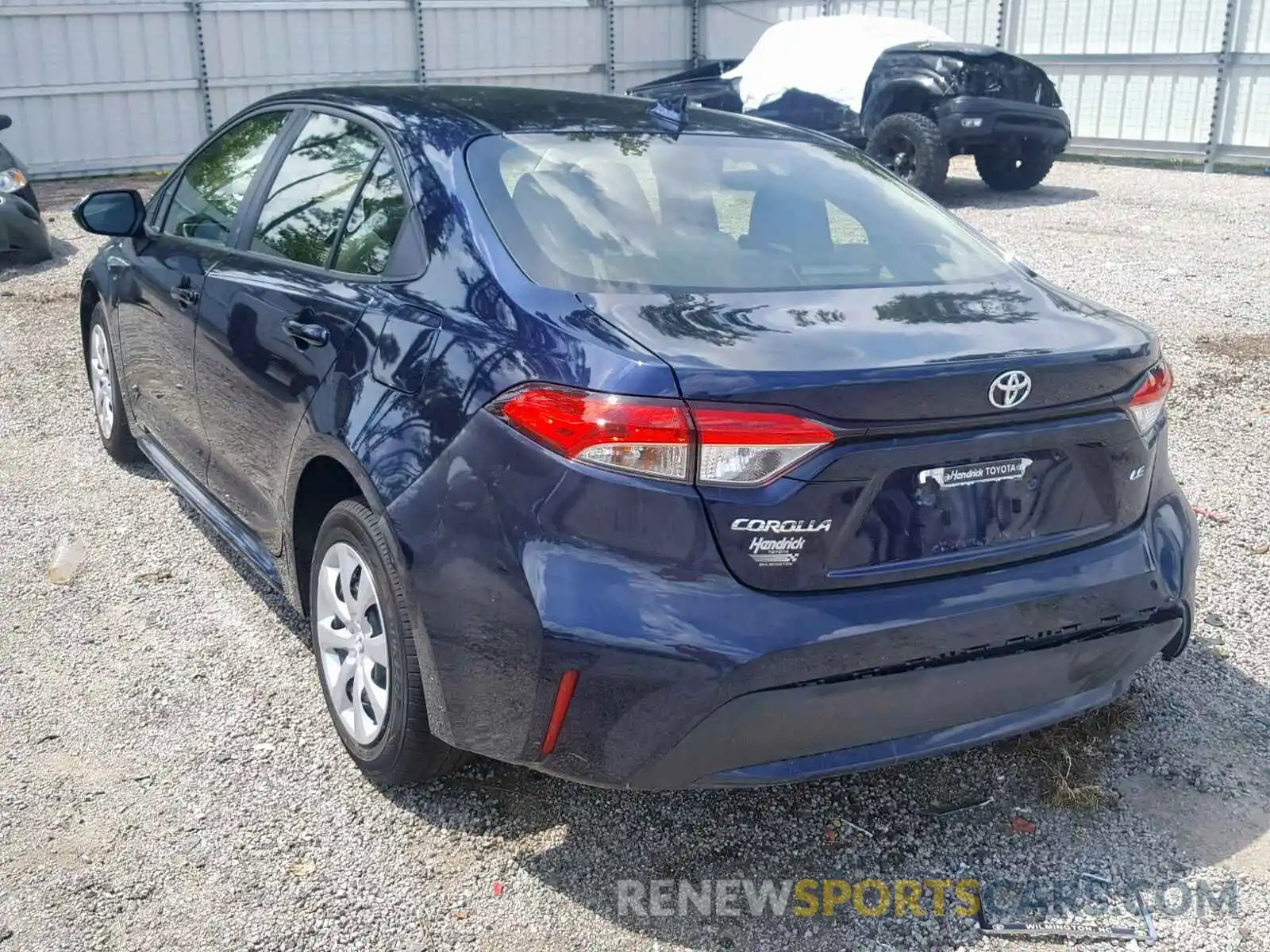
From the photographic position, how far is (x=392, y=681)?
287cm

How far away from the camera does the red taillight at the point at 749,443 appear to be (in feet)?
7.72

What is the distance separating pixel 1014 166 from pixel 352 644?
11.5 meters

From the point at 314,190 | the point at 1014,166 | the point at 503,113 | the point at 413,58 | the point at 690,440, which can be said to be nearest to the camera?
the point at 690,440

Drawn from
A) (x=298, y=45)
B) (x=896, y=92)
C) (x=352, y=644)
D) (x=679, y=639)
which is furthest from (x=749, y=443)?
(x=298, y=45)

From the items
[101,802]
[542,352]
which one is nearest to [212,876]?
[101,802]

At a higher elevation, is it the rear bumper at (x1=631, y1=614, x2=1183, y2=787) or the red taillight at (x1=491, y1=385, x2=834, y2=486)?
the red taillight at (x1=491, y1=385, x2=834, y2=486)

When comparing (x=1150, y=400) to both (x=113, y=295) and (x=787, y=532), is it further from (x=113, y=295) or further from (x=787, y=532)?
(x=113, y=295)

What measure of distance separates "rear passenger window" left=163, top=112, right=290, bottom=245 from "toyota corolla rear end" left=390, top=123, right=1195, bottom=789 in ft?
4.54

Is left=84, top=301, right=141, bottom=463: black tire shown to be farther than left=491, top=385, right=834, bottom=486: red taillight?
Yes

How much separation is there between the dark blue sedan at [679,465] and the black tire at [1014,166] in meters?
9.81

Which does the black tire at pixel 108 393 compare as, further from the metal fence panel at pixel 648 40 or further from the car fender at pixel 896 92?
the metal fence panel at pixel 648 40

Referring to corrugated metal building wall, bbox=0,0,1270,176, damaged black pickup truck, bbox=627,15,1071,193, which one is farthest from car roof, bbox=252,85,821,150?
corrugated metal building wall, bbox=0,0,1270,176

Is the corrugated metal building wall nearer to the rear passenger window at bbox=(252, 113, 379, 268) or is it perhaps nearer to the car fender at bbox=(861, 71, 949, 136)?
the car fender at bbox=(861, 71, 949, 136)

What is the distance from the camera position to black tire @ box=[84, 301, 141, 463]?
16.7ft
